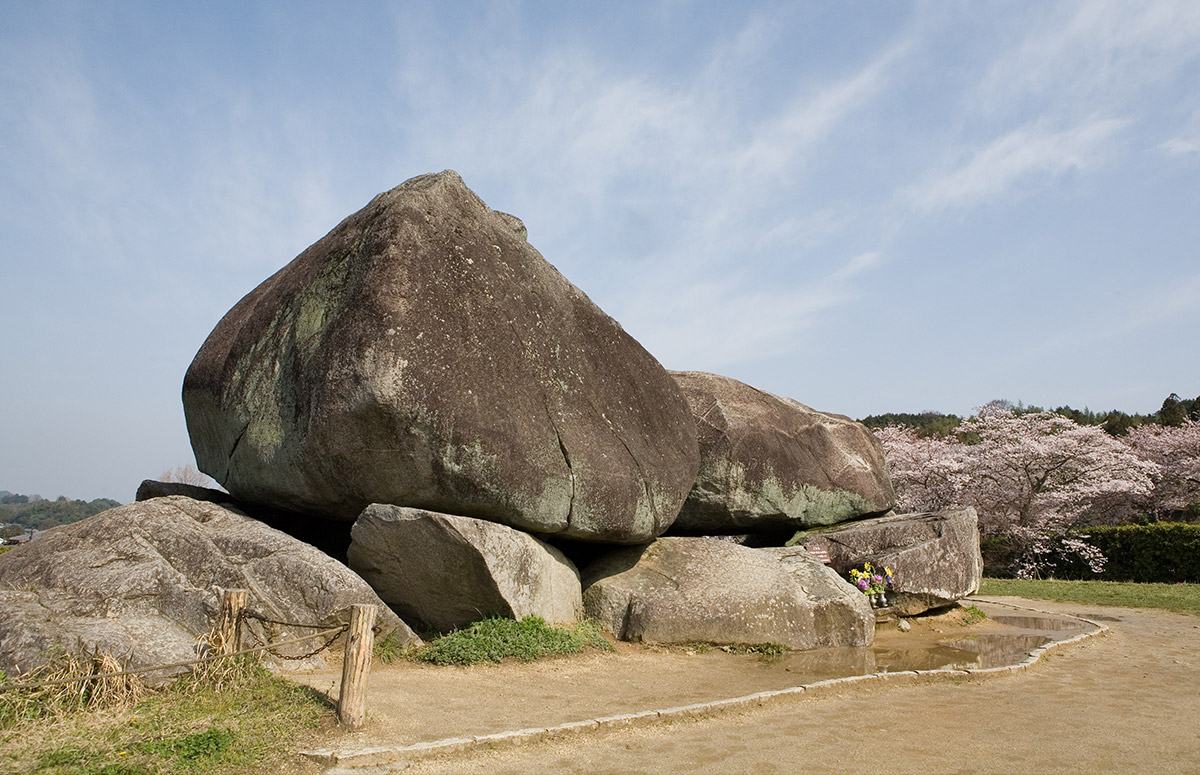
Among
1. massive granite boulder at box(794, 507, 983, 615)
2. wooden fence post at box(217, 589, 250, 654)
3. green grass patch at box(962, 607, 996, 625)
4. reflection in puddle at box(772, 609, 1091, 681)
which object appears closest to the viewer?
wooden fence post at box(217, 589, 250, 654)

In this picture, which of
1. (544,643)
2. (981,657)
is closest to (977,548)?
(981,657)

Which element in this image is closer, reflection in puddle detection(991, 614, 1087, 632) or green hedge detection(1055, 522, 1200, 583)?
reflection in puddle detection(991, 614, 1087, 632)

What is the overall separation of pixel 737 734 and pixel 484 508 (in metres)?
4.39

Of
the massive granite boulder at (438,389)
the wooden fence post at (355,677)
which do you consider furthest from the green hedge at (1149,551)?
the wooden fence post at (355,677)

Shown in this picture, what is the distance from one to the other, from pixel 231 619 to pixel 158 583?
210 centimetres

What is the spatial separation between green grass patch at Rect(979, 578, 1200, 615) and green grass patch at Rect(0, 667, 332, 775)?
55.7 ft

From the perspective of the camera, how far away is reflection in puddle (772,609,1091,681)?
34.0ft

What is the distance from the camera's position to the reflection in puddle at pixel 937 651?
34.0 ft

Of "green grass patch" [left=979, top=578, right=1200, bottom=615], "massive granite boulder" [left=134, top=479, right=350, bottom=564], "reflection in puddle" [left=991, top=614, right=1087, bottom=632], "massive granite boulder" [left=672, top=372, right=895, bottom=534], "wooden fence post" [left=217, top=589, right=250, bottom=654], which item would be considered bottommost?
"reflection in puddle" [left=991, top=614, right=1087, bottom=632]

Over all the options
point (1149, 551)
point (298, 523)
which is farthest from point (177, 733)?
point (1149, 551)

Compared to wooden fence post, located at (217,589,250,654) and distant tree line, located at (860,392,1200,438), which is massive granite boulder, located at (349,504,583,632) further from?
distant tree line, located at (860,392,1200,438)

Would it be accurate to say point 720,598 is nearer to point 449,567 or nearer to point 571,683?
point 571,683

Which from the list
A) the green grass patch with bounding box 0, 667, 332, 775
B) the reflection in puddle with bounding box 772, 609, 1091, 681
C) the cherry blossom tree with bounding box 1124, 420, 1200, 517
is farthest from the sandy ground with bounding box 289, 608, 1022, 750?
the cherry blossom tree with bounding box 1124, 420, 1200, 517

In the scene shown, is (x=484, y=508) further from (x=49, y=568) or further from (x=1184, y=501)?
(x=1184, y=501)
